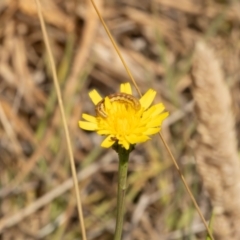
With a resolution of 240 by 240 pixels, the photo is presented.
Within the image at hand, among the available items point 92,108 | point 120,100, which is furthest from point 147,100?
point 92,108

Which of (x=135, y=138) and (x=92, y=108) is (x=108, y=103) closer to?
(x=135, y=138)

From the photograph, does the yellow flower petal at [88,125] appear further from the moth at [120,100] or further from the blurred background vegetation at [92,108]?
the blurred background vegetation at [92,108]

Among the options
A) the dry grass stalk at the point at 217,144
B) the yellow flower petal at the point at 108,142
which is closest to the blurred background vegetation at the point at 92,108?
the dry grass stalk at the point at 217,144

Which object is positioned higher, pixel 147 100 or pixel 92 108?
pixel 92 108

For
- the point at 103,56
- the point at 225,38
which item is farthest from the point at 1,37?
the point at 225,38

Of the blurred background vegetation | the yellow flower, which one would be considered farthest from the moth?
the blurred background vegetation

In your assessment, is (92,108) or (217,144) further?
(92,108)
